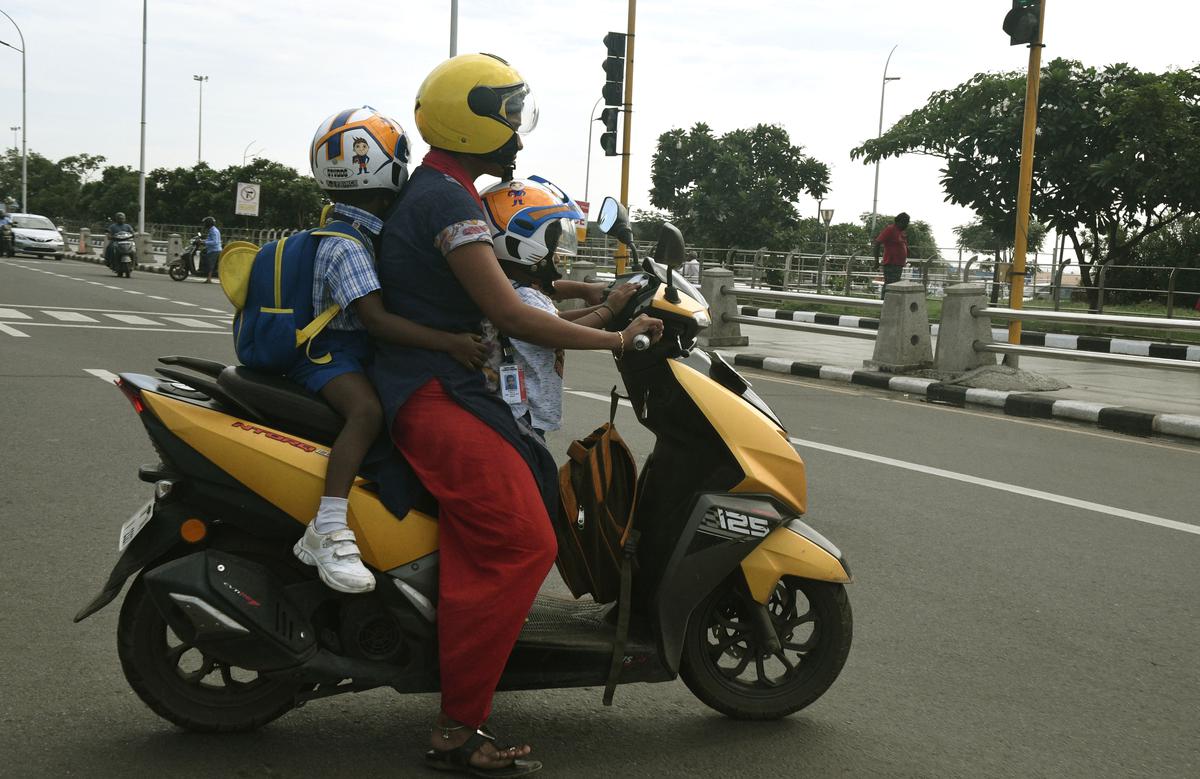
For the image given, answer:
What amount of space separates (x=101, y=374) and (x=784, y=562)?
809cm

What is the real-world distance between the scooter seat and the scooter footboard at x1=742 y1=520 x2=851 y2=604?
3.57ft

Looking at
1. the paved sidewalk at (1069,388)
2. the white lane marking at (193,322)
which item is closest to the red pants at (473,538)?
the paved sidewalk at (1069,388)

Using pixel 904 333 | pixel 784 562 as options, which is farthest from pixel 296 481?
pixel 904 333

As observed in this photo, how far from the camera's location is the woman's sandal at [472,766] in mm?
2867

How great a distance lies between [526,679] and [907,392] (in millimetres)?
9197

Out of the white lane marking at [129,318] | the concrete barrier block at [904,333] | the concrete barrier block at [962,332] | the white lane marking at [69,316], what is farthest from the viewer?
the white lane marking at [129,318]

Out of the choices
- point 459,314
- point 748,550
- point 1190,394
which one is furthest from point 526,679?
point 1190,394

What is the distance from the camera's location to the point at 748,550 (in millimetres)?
3080

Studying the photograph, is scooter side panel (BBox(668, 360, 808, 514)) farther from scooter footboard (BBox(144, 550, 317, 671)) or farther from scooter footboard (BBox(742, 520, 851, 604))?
scooter footboard (BBox(144, 550, 317, 671))

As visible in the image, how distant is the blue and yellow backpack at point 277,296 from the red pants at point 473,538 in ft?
0.99

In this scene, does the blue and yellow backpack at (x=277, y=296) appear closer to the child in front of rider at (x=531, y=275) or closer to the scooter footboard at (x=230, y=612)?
the child in front of rider at (x=531, y=275)

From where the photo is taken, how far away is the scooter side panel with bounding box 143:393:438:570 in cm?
285

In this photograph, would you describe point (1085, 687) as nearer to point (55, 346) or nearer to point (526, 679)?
point (526, 679)

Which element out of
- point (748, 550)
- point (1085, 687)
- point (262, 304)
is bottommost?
point (1085, 687)
